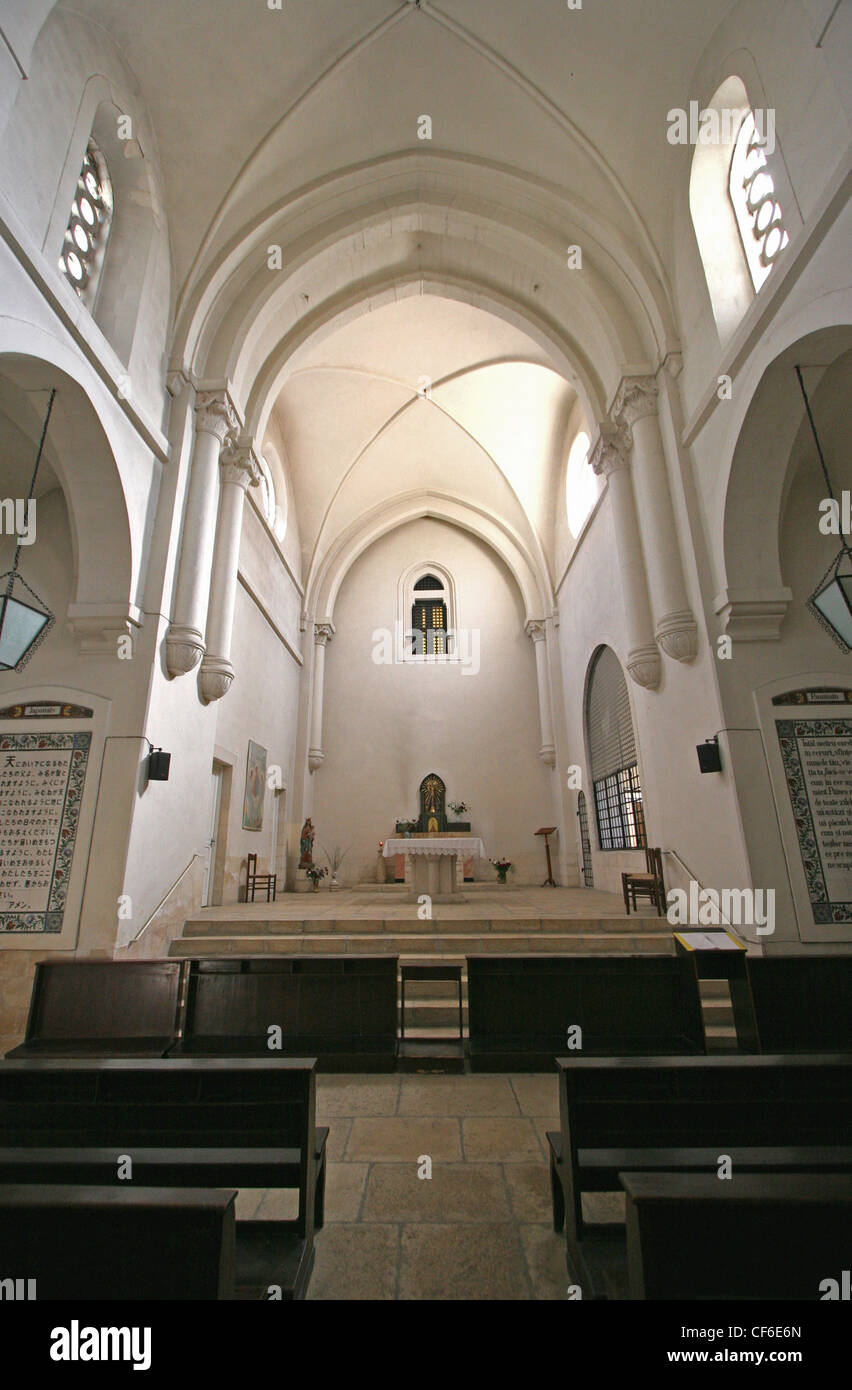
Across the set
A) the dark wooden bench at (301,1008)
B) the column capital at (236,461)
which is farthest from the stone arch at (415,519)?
the dark wooden bench at (301,1008)

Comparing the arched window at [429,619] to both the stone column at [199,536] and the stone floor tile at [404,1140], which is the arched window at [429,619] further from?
the stone floor tile at [404,1140]

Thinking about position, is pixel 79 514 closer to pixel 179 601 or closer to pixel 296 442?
pixel 179 601

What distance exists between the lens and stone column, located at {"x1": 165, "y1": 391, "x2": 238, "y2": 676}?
6.69m

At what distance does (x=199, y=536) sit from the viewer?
7152 millimetres

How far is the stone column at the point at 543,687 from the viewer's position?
45.1 ft

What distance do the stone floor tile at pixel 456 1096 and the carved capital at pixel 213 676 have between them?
508 centimetres

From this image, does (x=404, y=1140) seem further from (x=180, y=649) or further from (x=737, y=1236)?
(x=180, y=649)

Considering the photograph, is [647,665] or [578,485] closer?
[647,665]

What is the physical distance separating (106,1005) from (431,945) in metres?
3.28

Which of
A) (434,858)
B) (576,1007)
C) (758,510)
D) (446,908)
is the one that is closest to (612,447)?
(758,510)

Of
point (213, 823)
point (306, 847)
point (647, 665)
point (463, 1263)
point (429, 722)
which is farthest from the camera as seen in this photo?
point (429, 722)
